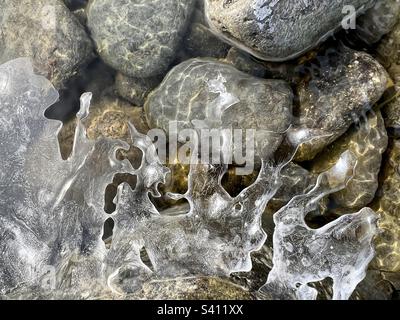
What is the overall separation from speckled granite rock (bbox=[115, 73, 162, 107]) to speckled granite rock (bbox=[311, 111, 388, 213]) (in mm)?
2395

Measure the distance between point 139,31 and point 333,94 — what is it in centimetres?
238

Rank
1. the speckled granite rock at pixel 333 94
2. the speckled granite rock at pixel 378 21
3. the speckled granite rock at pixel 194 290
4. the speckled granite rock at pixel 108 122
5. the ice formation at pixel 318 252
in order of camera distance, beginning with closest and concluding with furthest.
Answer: the speckled granite rock at pixel 194 290
the ice formation at pixel 318 252
the speckled granite rock at pixel 333 94
the speckled granite rock at pixel 378 21
the speckled granite rock at pixel 108 122

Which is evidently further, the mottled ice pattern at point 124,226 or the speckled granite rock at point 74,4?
the speckled granite rock at point 74,4

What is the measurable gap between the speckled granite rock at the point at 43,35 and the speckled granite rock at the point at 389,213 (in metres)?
3.92

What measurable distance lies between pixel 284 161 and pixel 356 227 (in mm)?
1011

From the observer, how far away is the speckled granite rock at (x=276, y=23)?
160 inches

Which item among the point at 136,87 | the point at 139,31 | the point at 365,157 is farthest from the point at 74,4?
the point at 365,157

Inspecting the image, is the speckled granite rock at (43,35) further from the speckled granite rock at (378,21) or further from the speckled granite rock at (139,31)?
the speckled granite rock at (378,21)

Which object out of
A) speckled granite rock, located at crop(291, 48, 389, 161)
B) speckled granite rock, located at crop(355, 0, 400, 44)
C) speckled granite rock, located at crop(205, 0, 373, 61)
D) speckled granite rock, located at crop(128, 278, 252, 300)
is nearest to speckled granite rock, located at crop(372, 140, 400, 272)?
speckled granite rock, located at crop(291, 48, 389, 161)

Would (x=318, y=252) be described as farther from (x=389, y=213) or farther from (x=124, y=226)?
(x=124, y=226)

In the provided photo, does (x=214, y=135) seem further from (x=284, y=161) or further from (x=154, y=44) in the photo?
(x=154, y=44)

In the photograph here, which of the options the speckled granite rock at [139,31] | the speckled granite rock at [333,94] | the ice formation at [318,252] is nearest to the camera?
the ice formation at [318,252]

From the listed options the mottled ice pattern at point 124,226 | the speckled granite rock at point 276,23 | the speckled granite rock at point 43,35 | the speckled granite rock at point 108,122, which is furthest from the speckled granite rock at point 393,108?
the speckled granite rock at point 43,35

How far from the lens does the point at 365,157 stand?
4660 millimetres
